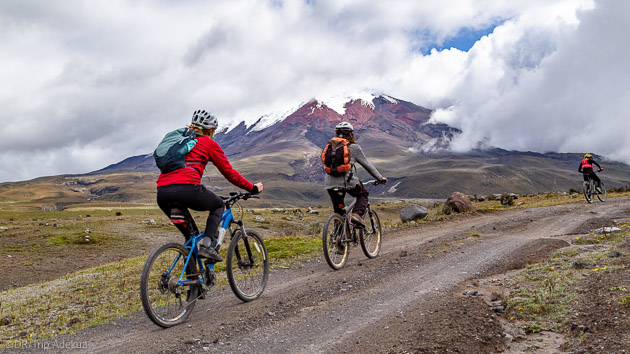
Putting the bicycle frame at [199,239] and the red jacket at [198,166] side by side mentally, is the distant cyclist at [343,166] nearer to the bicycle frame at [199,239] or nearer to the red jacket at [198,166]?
the bicycle frame at [199,239]

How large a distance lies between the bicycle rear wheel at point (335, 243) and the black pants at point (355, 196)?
13.1 inches

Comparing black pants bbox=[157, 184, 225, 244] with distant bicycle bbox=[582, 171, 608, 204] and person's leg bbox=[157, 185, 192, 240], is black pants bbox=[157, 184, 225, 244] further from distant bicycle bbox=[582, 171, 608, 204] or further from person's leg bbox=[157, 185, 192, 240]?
distant bicycle bbox=[582, 171, 608, 204]

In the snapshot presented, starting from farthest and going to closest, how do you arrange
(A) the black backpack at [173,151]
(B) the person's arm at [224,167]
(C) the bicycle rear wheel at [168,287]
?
(B) the person's arm at [224,167] → (A) the black backpack at [173,151] → (C) the bicycle rear wheel at [168,287]

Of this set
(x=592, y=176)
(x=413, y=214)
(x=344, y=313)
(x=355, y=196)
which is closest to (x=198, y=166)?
(x=344, y=313)

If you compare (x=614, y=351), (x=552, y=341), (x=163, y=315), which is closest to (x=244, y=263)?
(x=163, y=315)

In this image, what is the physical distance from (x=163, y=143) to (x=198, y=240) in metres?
1.79

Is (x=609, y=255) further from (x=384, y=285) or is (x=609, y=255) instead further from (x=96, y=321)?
(x=96, y=321)

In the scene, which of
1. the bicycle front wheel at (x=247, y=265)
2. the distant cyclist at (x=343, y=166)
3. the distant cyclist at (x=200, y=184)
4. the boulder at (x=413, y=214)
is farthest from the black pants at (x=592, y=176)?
the distant cyclist at (x=200, y=184)

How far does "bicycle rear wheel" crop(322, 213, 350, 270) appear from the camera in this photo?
10789 mm

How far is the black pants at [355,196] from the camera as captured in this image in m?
11.3

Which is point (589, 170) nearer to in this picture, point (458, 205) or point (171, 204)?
point (458, 205)

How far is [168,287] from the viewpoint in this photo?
689cm

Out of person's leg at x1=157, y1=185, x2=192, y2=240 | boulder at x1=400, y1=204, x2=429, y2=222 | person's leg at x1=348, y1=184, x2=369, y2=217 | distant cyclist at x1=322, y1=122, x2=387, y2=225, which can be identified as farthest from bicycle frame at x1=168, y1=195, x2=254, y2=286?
boulder at x1=400, y1=204, x2=429, y2=222

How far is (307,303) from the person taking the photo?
785 cm
